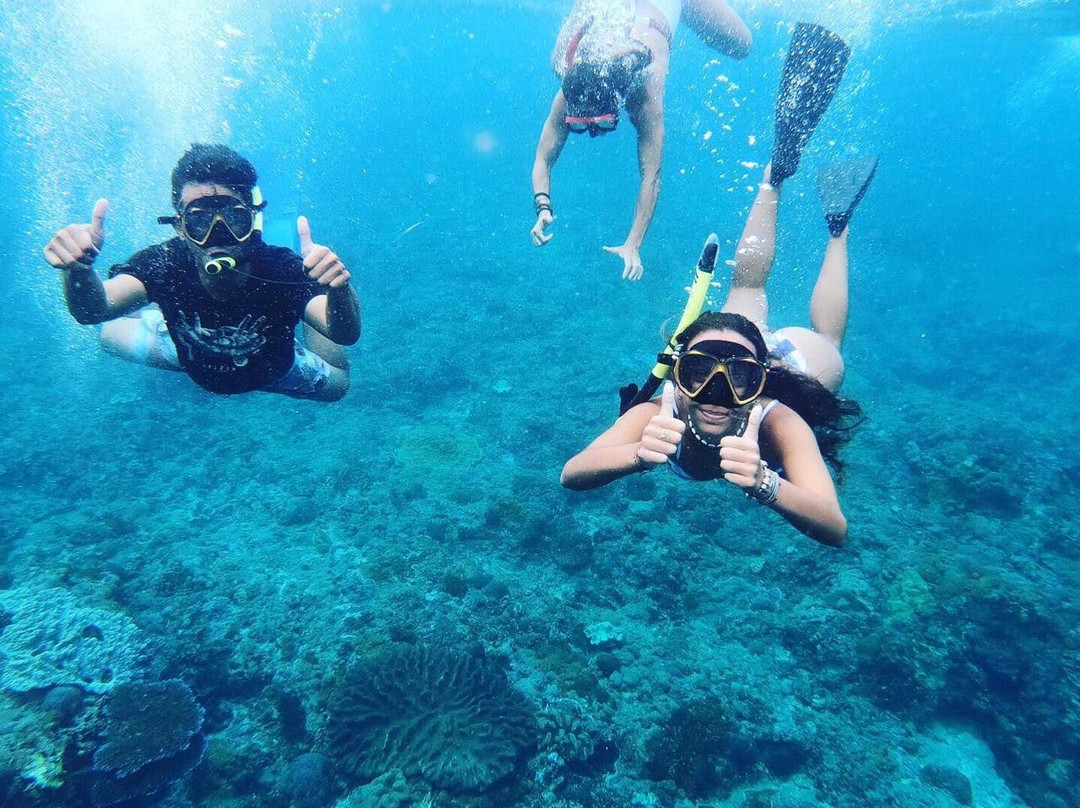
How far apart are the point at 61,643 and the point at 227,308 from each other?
570cm

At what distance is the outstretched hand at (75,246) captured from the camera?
9.66 ft

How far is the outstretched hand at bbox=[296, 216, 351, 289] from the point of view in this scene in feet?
10.6

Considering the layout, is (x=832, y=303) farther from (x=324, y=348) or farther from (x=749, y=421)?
(x=324, y=348)

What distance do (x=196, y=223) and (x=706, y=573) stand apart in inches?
288

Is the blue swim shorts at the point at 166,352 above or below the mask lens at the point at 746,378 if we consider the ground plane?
below

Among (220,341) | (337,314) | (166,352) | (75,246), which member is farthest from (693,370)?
(166,352)

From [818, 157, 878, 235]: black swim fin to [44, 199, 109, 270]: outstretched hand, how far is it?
6.23m

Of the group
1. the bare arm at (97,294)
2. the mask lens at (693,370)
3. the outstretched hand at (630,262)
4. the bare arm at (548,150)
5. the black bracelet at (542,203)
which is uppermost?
the bare arm at (548,150)

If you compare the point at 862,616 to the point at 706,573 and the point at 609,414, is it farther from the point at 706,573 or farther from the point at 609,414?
the point at 609,414

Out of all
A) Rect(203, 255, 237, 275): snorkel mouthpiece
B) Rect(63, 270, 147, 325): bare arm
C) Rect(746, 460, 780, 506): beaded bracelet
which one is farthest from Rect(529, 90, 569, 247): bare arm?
Rect(746, 460, 780, 506): beaded bracelet

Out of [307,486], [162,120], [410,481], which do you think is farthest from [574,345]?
[162,120]

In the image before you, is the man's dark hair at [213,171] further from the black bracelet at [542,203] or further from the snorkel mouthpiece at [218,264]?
the black bracelet at [542,203]

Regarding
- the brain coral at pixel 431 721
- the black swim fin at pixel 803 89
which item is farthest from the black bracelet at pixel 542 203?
the brain coral at pixel 431 721

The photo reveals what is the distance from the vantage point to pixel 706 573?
7.83 metres
